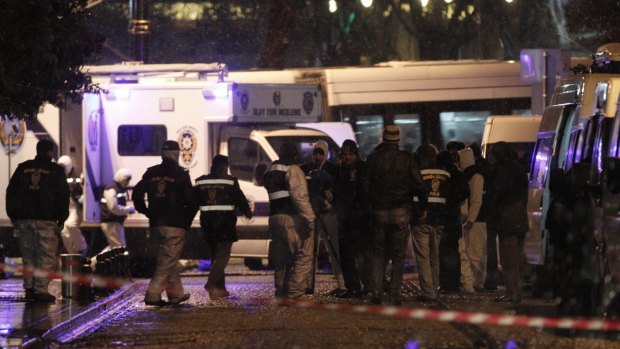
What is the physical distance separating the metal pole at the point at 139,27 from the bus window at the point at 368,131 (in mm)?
4193

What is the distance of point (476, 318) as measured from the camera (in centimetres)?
1247

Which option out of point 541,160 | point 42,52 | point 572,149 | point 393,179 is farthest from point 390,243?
point 42,52

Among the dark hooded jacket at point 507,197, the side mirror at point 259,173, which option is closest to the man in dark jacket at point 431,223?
the dark hooded jacket at point 507,197

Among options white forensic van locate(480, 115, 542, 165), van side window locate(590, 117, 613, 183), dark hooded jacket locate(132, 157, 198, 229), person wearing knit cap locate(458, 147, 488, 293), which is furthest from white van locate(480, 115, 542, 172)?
van side window locate(590, 117, 613, 183)

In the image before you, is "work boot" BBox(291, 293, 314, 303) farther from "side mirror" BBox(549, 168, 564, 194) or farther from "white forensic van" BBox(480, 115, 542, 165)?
"white forensic van" BBox(480, 115, 542, 165)

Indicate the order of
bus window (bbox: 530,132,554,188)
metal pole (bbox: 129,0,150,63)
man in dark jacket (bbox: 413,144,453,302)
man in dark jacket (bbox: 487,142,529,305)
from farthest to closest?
metal pole (bbox: 129,0,150,63), bus window (bbox: 530,132,554,188), man in dark jacket (bbox: 413,144,453,302), man in dark jacket (bbox: 487,142,529,305)

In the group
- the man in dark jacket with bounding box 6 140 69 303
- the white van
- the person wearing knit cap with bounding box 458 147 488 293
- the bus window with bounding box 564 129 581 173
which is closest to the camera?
the bus window with bounding box 564 129 581 173

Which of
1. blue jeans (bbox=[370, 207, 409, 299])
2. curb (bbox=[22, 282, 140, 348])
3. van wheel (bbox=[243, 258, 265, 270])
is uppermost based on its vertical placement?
blue jeans (bbox=[370, 207, 409, 299])

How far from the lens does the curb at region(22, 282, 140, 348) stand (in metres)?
12.2

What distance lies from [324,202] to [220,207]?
1233 millimetres

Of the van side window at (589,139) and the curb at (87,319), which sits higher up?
the van side window at (589,139)

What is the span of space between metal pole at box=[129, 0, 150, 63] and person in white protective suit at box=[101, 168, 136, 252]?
506 cm

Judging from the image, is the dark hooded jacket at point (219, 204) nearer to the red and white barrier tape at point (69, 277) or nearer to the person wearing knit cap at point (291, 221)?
the person wearing knit cap at point (291, 221)

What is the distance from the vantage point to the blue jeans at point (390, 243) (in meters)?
14.7
